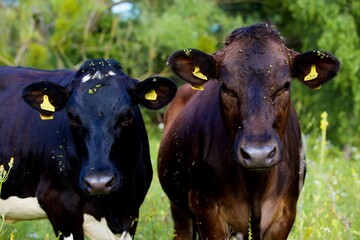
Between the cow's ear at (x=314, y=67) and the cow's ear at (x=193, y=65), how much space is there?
1.83 feet

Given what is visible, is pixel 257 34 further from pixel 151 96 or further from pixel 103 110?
pixel 103 110

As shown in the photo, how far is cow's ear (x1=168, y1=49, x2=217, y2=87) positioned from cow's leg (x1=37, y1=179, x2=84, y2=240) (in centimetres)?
124

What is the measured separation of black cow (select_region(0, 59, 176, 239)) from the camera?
4.84 m

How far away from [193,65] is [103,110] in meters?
0.72

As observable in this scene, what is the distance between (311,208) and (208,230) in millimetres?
2864

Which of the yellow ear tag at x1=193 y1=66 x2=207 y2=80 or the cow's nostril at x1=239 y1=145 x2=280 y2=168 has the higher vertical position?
the yellow ear tag at x1=193 y1=66 x2=207 y2=80

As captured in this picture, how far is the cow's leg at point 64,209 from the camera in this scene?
512cm

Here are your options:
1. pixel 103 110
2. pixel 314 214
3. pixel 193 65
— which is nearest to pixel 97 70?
pixel 103 110

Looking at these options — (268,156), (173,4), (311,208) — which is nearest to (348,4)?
(173,4)

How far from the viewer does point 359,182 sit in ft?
Answer: 25.5

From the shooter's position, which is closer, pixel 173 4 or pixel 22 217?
pixel 22 217

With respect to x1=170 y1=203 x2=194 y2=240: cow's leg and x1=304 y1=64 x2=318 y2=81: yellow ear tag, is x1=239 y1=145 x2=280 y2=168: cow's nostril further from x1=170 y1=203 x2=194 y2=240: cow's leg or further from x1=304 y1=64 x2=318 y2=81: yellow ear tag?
x1=170 y1=203 x2=194 y2=240: cow's leg

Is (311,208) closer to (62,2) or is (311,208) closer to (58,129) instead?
(58,129)

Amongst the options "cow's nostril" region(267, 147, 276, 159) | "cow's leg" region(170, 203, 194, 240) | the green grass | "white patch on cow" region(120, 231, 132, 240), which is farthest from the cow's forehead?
"cow's leg" region(170, 203, 194, 240)
